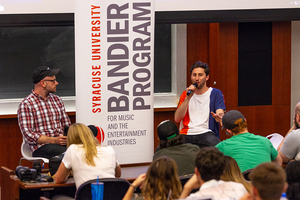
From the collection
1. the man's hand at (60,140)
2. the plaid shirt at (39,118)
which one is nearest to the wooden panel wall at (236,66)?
the plaid shirt at (39,118)

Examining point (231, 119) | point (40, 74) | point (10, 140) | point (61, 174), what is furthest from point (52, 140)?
point (231, 119)

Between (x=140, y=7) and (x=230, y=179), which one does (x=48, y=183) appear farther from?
(x=140, y=7)

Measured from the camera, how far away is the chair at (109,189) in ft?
8.25

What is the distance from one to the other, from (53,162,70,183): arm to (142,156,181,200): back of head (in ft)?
2.85

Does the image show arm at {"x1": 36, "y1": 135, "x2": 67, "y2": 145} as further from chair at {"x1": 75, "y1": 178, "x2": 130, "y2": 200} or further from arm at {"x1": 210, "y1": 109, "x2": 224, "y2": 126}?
chair at {"x1": 75, "y1": 178, "x2": 130, "y2": 200}

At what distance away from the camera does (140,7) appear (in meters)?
3.76

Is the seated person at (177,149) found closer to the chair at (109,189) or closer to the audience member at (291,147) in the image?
the chair at (109,189)

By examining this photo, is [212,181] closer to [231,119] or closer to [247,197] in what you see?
[247,197]

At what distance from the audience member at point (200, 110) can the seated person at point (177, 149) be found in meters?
1.24

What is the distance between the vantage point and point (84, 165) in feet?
9.17

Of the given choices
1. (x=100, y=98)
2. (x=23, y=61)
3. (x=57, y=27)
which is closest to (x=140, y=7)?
(x=100, y=98)

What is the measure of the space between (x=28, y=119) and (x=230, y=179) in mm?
2594

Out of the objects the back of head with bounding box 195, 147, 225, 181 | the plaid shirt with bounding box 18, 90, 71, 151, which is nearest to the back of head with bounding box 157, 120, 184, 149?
the back of head with bounding box 195, 147, 225, 181

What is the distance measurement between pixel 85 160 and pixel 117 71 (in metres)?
1.20
